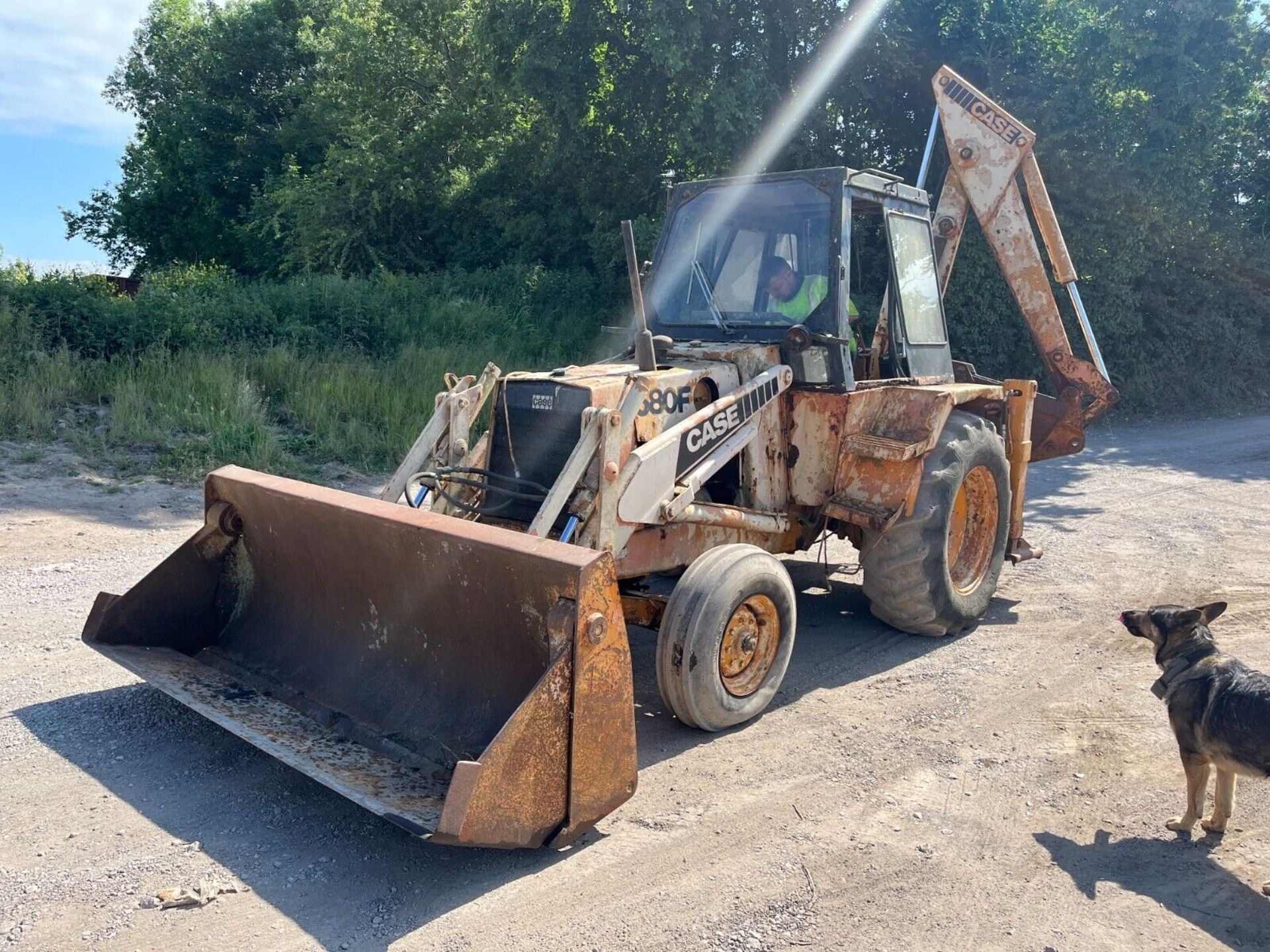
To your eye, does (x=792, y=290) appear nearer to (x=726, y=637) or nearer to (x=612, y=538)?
(x=612, y=538)

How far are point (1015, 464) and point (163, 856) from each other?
220 inches

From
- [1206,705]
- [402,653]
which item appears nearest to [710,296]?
[402,653]

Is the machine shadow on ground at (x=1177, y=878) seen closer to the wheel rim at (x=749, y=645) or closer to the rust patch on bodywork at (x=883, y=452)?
the wheel rim at (x=749, y=645)

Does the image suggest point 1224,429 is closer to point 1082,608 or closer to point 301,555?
point 1082,608

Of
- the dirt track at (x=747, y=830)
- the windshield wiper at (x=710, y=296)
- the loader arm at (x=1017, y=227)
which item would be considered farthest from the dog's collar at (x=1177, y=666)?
the loader arm at (x=1017, y=227)

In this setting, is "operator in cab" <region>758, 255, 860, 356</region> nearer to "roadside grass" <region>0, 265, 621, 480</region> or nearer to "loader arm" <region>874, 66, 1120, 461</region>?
"loader arm" <region>874, 66, 1120, 461</region>

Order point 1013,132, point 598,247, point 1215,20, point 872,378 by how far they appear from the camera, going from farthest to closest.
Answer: point 598,247, point 1215,20, point 1013,132, point 872,378

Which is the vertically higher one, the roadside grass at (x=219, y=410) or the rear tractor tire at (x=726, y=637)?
the roadside grass at (x=219, y=410)

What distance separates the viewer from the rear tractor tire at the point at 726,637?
4.29 metres

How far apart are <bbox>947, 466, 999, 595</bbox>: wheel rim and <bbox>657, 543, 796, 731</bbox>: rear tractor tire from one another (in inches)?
79.1

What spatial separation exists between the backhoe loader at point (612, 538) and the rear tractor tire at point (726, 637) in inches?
0.5

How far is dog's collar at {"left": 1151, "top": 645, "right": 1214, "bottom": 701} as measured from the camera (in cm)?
399

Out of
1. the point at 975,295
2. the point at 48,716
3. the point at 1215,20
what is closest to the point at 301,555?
the point at 48,716

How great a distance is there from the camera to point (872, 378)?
6.14 meters
